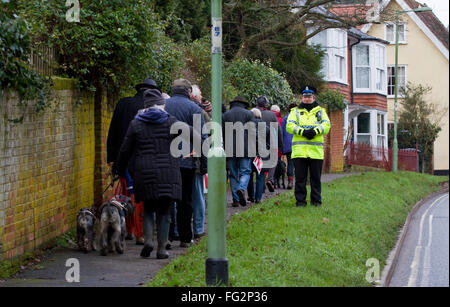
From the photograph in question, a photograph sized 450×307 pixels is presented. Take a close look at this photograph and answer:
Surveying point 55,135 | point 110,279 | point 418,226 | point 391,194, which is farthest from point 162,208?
point 391,194

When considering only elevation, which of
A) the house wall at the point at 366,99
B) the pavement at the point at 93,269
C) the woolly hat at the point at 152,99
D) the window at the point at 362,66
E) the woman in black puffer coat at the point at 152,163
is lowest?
the pavement at the point at 93,269

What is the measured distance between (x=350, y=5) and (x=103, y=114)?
49.2 ft

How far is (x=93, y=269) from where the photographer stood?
857 cm

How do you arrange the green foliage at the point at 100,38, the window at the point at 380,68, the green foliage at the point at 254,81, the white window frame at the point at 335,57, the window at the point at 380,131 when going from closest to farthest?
the green foliage at the point at 100,38 → the green foliage at the point at 254,81 → the white window frame at the point at 335,57 → the window at the point at 380,68 → the window at the point at 380,131

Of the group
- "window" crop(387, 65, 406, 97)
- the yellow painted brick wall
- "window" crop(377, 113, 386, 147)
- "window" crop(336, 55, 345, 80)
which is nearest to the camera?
the yellow painted brick wall

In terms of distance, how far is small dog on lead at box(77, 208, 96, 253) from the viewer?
9.60 metres

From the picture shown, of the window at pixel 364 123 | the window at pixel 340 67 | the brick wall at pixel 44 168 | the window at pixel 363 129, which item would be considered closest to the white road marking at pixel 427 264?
the brick wall at pixel 44 168

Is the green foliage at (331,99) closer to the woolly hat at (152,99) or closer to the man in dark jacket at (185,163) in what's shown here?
the man in dark jacket at (185,163)

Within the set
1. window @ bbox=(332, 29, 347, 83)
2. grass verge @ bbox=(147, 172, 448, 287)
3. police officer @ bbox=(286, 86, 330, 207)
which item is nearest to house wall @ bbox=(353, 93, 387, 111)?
window @ bbox=(332, 29, 347, 83)

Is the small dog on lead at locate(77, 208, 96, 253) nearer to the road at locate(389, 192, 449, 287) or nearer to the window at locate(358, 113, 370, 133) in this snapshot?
the road at locate(389, 192, 449, 287)

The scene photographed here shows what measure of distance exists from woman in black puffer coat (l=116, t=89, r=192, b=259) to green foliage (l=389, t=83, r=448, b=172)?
39.4 metres

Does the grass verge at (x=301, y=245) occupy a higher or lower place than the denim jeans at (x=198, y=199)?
lower

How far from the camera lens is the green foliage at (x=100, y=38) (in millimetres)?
10664

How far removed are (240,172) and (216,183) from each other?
7.05m
